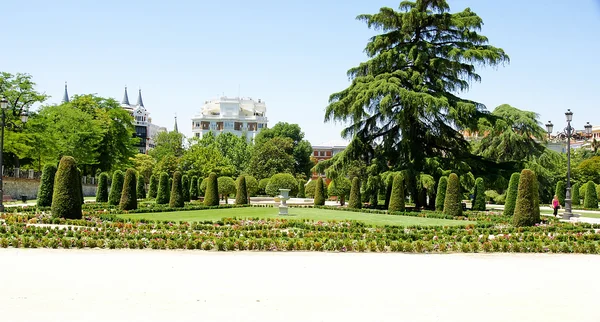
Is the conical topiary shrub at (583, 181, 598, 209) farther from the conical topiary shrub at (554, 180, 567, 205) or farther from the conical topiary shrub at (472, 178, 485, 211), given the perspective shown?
the conical topiary shrub at (472, 178, 485, 211)

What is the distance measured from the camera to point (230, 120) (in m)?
105

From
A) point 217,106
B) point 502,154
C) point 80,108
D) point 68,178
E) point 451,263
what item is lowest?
point 451,263

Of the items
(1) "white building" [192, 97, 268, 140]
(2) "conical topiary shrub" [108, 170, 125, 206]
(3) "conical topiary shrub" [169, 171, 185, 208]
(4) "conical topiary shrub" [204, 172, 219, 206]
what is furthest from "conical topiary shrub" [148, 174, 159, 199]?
(1) "white building" [192, 97, 268, 140]

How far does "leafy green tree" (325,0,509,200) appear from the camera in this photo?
3131cm

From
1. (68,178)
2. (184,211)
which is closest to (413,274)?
(68,178)

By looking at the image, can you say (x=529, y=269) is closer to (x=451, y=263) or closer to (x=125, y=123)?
(x=451, y=263)

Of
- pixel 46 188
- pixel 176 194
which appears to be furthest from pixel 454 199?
pixel 46 188

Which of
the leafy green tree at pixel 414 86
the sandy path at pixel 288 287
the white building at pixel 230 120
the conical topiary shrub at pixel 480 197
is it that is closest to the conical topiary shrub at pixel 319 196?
the leafy green tree at pixel 414 86

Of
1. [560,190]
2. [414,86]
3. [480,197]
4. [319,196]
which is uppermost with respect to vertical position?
[414,86]

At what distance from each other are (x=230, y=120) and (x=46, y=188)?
3159 inches

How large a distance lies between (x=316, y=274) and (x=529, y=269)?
4.40 metres

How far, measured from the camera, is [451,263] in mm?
11609

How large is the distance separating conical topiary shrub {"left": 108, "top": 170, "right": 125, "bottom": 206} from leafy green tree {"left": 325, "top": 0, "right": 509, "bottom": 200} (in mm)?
12748

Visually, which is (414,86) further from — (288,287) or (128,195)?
(288,287)
